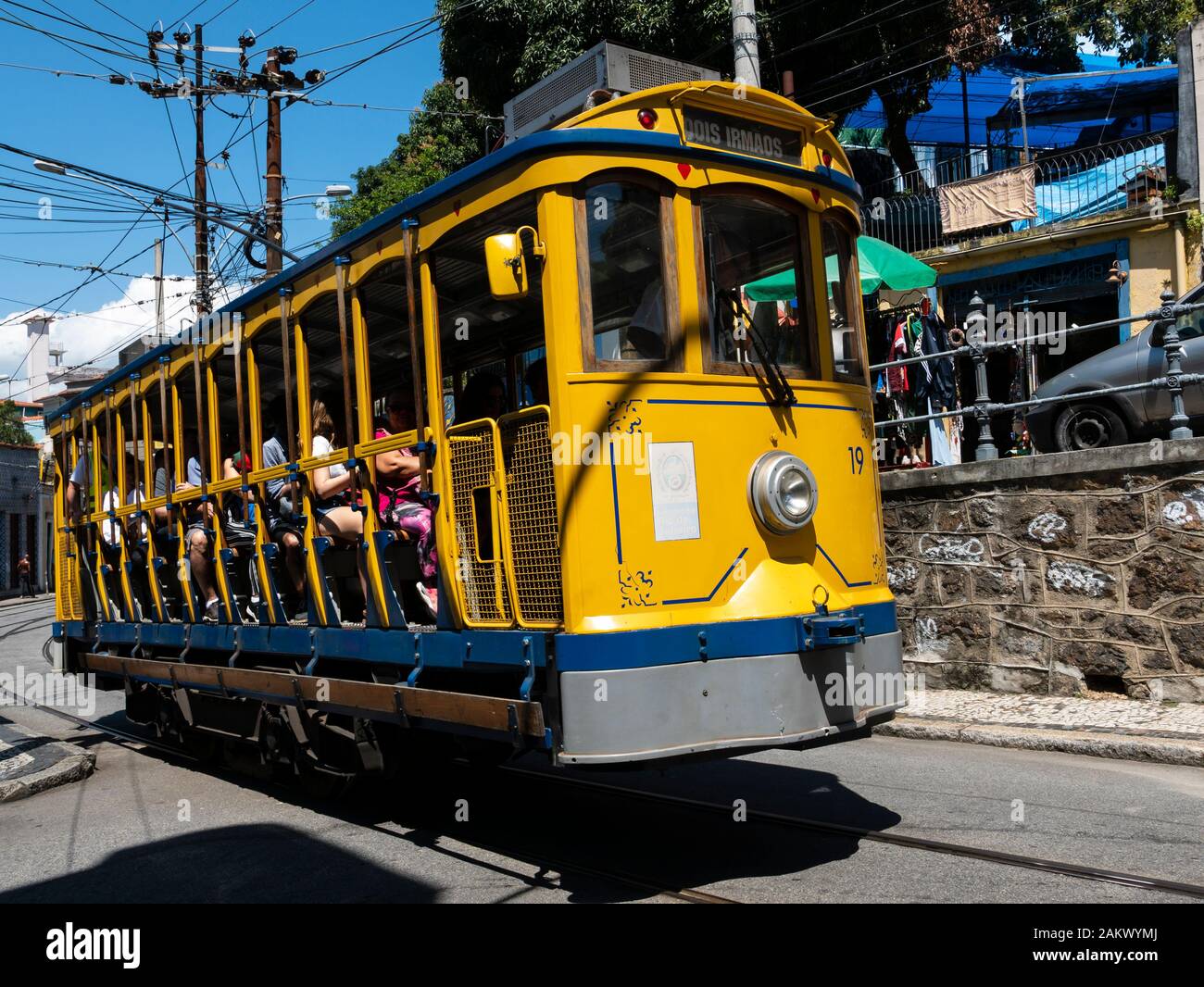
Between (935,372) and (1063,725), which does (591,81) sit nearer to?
(1063,725)

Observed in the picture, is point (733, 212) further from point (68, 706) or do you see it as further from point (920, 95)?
point (920, 95)

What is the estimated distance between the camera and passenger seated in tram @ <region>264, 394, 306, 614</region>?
7.11m

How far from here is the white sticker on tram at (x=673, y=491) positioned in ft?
16.5

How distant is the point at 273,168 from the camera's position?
18328 mm

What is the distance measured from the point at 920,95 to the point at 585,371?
19503 millimetres

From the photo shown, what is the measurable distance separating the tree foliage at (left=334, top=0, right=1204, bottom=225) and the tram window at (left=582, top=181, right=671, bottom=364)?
10.9m

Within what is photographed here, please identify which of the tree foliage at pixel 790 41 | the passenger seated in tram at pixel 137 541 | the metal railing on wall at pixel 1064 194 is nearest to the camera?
the passenger seated in tram at pixel 137 541

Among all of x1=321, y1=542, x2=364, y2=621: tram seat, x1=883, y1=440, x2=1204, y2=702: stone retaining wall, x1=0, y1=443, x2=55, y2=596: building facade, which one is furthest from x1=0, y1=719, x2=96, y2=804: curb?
x1=0, y1=443, x2=55, y2=596: building facade

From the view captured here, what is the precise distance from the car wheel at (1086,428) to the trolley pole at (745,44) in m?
3.96

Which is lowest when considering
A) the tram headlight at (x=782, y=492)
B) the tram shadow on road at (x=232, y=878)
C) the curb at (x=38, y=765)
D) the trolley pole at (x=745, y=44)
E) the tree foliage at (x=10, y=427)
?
the tram shadow on road at (x=232, y=878)

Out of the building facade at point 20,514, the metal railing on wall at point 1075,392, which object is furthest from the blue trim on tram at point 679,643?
the building facade at point 20,514

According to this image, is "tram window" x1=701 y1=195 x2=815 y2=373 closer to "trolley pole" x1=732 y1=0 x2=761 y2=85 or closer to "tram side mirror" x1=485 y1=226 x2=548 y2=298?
"tram side mirror" x1=485 y1=226 x2=548 y2=298

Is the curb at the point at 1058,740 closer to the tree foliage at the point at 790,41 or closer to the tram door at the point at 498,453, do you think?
the tram door at the point at 498,453

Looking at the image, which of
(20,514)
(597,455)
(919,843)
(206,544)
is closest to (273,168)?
(206,544)
